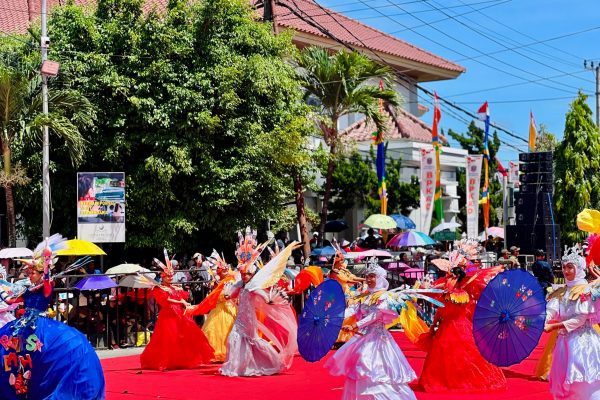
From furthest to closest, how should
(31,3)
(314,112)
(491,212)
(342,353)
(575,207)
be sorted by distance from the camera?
(491,212) < (575,207) < (31,3) < (314,112) < (342,353)

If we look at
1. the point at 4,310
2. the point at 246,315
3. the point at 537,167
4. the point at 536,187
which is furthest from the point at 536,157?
the point at 4,310

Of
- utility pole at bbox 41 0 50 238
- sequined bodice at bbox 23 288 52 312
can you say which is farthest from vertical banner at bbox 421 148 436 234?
sequined bodice at bbox 23 288 52 312

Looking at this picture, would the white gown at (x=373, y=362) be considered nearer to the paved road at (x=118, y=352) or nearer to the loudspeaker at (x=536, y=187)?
the paved road at (x=118, y=352)

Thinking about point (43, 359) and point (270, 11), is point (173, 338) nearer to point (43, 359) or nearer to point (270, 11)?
point (43, 359)

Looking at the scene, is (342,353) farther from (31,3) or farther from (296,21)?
(296,21)

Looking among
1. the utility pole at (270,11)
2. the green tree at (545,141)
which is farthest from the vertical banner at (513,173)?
the utility pole at (270,11)

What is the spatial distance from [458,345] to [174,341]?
4348 millimetres

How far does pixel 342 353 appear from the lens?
8984 millimetres

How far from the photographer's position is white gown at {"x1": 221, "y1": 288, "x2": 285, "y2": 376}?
12086 millimetres

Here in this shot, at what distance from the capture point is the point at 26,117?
1923 centimetres

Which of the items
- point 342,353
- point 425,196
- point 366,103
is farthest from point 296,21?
point 342,353

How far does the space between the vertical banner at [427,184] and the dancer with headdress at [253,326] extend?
14.8m

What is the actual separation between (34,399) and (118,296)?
7377 mm

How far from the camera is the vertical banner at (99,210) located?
18516mm
